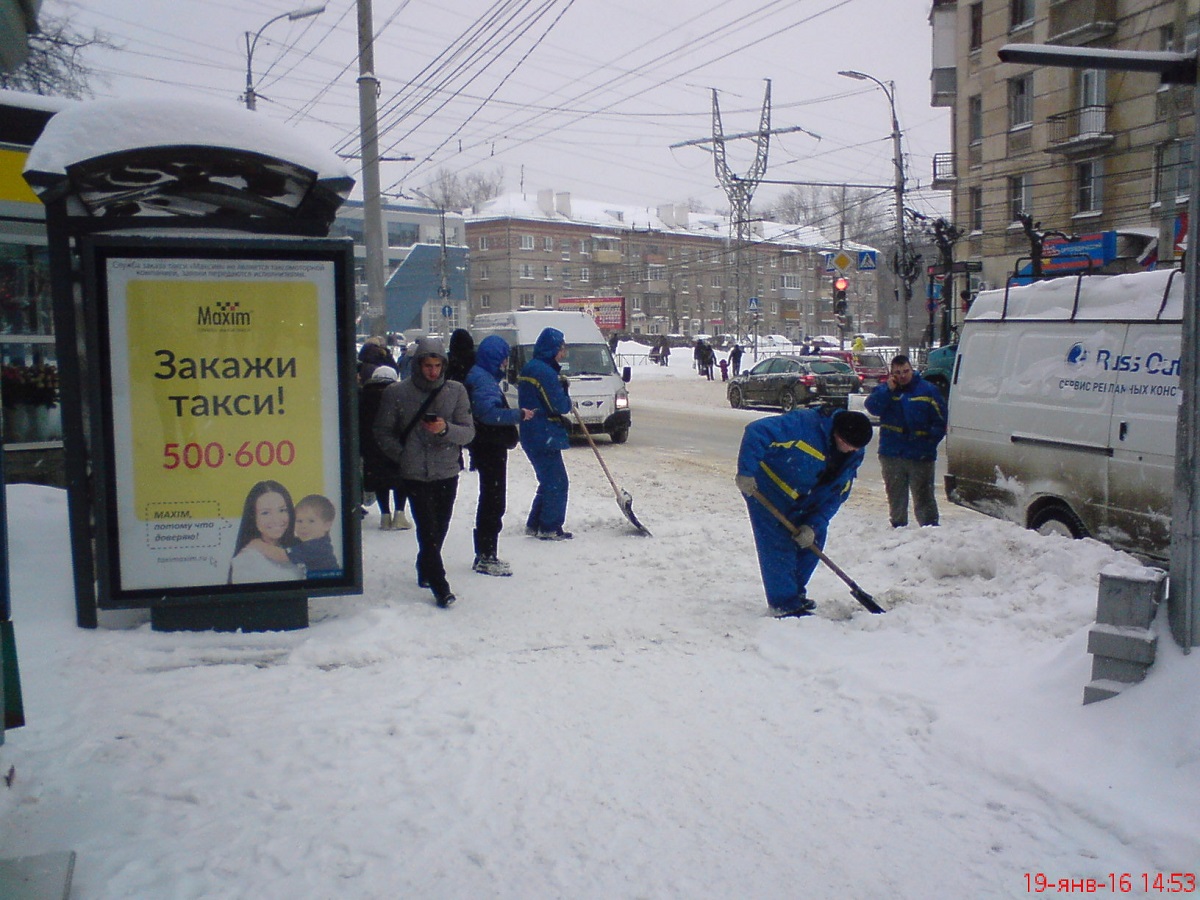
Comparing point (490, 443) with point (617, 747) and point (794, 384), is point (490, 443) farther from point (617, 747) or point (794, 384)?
point (794, 384)

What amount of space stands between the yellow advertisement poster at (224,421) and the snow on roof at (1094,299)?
5.37 m

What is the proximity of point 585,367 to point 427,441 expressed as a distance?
12227 millimetres

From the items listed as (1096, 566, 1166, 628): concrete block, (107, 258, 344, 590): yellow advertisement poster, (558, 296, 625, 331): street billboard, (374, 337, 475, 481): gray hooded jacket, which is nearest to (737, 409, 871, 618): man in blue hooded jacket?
(374, 337, 475, 481): gray hooded jacket

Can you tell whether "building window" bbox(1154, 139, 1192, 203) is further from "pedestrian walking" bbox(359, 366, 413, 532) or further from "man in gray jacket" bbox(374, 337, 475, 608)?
"man in gray jacket" bbox(374, 337, 475, 608)

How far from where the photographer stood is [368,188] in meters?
16.5

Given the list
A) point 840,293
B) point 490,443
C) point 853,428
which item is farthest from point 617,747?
point 840,293

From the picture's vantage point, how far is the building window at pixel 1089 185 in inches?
1225

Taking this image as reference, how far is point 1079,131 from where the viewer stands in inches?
1223

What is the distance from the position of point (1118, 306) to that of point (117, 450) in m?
6.62

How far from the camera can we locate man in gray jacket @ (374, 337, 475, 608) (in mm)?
6508

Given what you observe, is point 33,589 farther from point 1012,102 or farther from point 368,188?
point 1012,102

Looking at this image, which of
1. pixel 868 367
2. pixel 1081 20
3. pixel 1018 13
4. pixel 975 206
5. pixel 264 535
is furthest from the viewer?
pixel 975 206

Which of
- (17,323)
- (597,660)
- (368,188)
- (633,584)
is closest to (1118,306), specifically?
(633,584)

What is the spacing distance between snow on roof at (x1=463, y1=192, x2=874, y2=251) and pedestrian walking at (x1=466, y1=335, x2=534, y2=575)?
7158 centimetres
